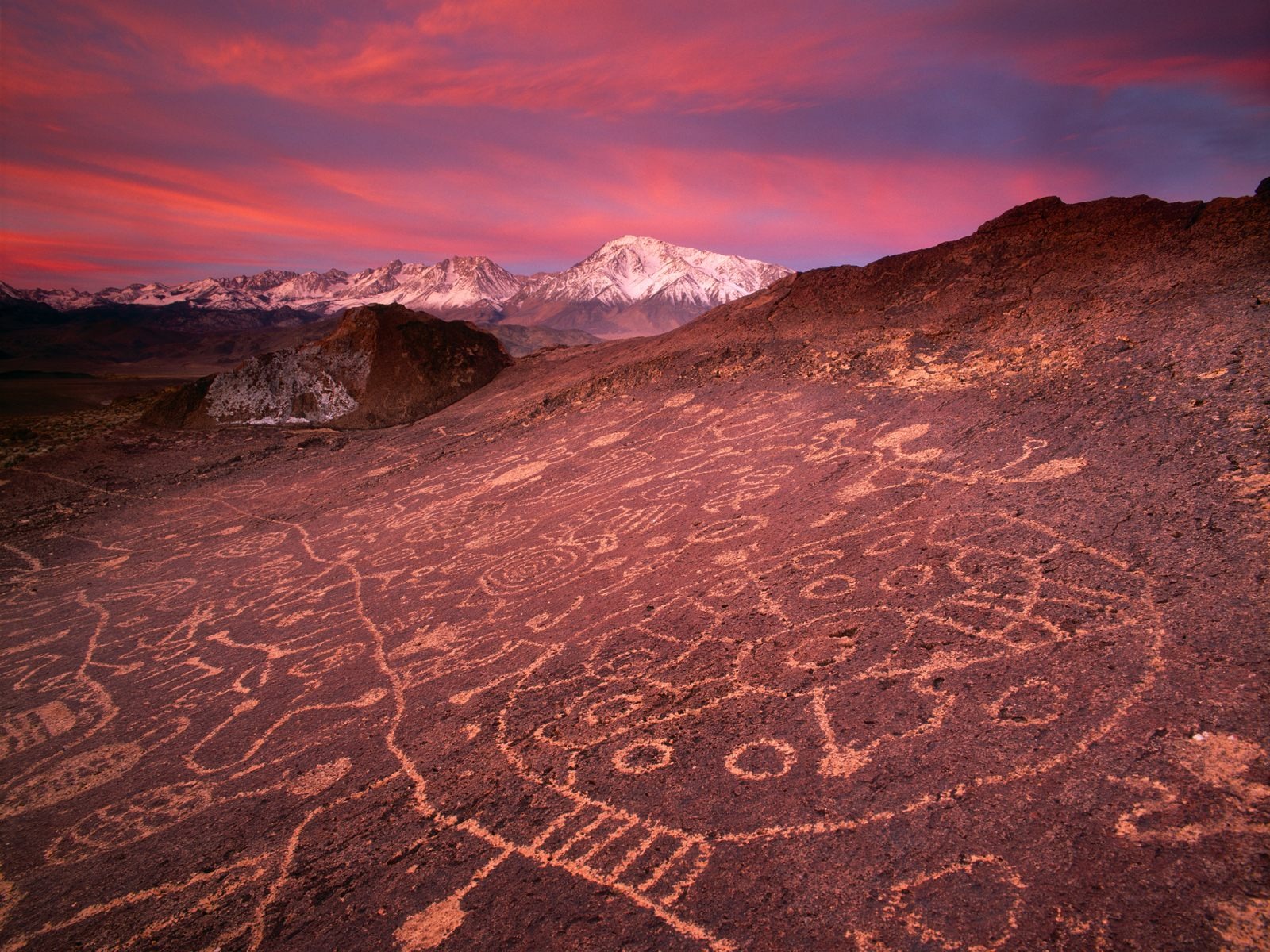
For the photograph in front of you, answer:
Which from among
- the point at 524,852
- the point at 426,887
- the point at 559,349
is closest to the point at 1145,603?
the point at 524,852

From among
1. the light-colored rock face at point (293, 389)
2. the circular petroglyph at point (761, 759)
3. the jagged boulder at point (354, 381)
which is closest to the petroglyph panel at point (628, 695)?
the circular petroglyph at point (761, 759)

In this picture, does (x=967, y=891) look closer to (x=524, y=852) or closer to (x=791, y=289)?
(x=524, y=852)

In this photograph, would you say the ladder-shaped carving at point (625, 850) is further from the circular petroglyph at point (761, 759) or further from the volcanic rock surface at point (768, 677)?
the circular petroglyph at point (761, 759)

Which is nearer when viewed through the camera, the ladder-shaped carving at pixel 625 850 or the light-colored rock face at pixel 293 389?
the ladder-shaped carving at pixel 625 850

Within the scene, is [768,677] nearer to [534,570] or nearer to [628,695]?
[628,695]

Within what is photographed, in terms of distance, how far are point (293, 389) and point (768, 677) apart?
16859mm

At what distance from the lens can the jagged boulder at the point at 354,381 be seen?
15.9 meters

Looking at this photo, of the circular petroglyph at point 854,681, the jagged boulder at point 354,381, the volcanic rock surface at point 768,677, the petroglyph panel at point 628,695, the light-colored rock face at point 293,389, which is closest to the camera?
Answer: the volcanic rock surface at point 768,677

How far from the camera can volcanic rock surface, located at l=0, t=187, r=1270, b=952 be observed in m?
2.51

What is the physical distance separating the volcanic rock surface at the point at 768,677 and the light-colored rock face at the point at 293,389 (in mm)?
7539

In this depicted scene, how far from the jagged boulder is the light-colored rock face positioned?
2cm

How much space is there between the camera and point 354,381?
16.4 meters

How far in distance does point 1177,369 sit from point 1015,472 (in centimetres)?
197

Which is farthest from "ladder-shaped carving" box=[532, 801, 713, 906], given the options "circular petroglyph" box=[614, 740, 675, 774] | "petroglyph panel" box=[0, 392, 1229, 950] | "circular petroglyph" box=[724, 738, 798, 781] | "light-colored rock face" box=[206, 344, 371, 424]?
"light-colored rock face" box=[206, 344, 371, 424]
